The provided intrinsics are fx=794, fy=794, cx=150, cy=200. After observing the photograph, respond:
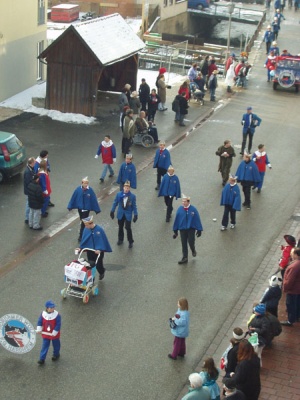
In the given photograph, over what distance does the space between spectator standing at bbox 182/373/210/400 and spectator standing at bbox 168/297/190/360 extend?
6.89 feet

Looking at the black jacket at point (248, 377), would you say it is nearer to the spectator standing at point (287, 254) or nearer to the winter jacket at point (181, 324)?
the winter jacket at point (181, 324)

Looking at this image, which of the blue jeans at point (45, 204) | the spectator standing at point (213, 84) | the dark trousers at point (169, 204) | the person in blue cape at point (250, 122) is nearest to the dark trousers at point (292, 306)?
the dark trousers at point (169, 204)

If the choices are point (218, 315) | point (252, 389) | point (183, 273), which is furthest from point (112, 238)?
point (252, 389)

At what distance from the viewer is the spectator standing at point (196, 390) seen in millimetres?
10383

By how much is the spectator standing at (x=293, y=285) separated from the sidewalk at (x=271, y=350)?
343 mm

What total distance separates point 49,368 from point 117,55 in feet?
56.3

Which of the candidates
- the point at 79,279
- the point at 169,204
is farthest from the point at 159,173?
the point at 79,279

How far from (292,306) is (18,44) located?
19285mm

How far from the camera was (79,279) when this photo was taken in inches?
565

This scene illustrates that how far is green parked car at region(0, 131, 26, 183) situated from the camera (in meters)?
20.4

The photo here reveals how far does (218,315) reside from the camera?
14391mm

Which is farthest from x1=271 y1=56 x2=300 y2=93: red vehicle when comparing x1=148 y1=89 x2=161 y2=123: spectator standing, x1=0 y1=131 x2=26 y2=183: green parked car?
x1=0 y1=131 x2=26 y2=183: green parked car

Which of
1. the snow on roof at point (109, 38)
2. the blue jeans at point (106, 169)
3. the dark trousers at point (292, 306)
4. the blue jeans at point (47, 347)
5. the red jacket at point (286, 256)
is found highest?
the snow on roof at point (109, 38)

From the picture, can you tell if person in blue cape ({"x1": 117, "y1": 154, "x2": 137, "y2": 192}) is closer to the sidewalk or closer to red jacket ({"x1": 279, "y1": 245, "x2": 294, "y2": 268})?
the sidewalk
